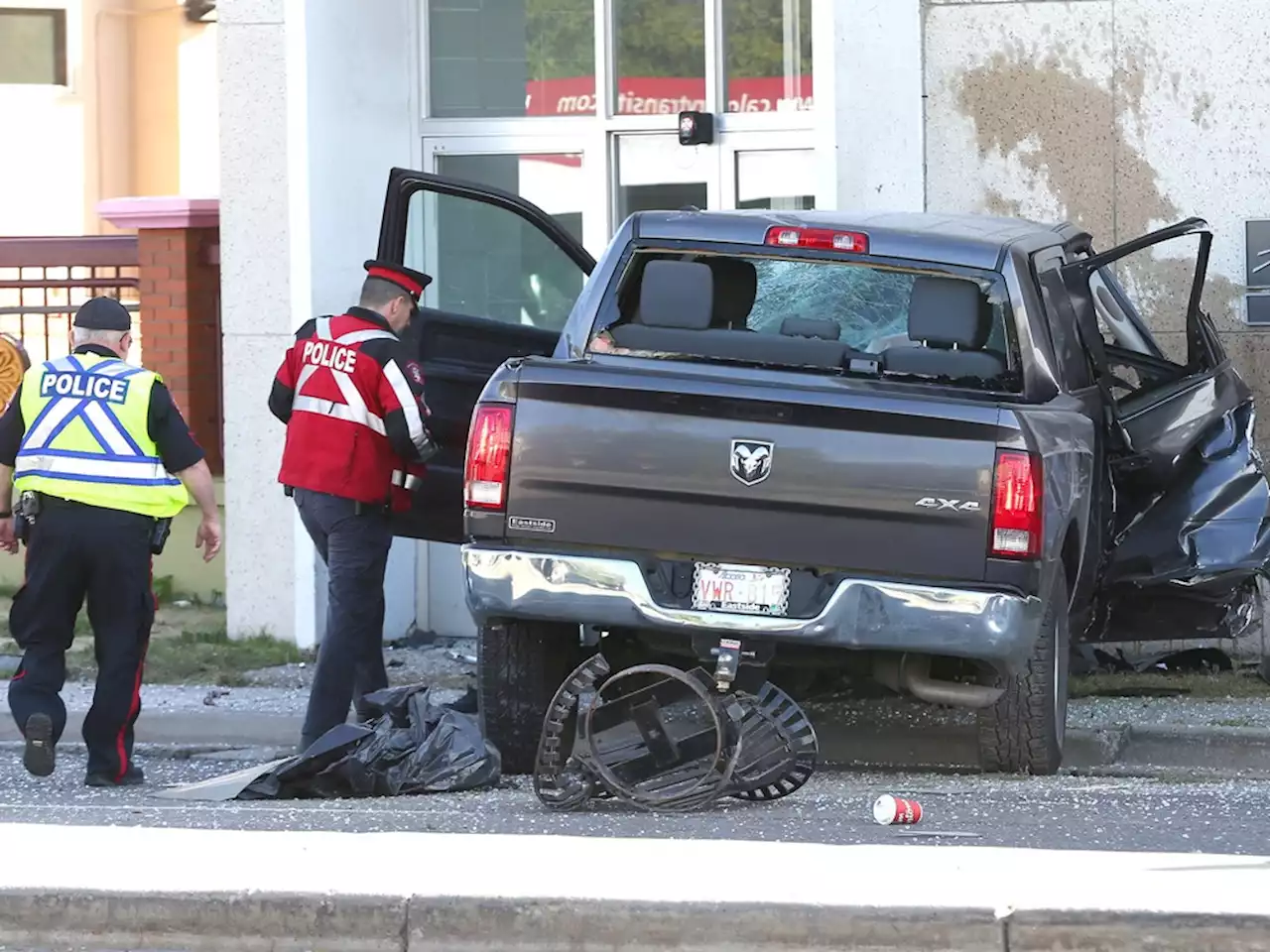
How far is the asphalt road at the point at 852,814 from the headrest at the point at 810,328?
4.83ft

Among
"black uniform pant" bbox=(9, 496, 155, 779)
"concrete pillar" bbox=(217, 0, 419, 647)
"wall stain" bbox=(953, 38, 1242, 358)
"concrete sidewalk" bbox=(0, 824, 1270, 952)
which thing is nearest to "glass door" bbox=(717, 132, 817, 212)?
"wall stain" bbox=(953, 38, 1242, 358)

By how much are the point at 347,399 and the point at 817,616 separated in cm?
224

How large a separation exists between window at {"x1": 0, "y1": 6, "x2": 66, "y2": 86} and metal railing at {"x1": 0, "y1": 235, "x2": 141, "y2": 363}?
363cm

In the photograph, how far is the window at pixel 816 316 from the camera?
7715 millimetres

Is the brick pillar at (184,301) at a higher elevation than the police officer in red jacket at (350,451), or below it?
higher

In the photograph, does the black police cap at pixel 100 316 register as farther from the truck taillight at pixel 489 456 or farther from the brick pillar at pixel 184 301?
the brick pillar at pixel 184 301

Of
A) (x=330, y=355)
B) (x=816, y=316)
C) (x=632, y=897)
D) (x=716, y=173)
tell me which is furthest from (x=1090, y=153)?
(x=632, y=897)

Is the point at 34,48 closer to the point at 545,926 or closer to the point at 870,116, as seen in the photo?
the point at 870,116

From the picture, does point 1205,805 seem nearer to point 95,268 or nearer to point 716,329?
point 716,329

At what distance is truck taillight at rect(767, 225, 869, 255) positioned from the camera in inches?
310

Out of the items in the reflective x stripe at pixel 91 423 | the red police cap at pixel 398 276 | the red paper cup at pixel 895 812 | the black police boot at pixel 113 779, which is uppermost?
the red police cap at pixel 398 276

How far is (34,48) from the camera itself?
16.2 meters

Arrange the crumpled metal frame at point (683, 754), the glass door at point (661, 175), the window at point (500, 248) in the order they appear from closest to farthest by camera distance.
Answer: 1. the crumpled metal frame at point (683, 754)
2. the glass door at point (661, 175)
3. the window at point (500, 248)

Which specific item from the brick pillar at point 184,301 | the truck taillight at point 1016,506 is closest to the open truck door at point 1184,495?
the truck taillight at point 1016,506
